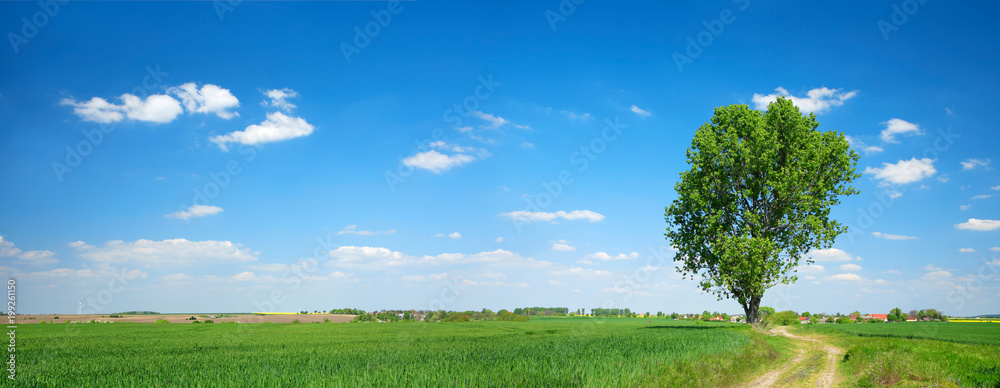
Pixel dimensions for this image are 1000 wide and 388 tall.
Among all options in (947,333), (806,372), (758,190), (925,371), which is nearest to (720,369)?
(806,372)

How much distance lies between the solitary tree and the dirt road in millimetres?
8696

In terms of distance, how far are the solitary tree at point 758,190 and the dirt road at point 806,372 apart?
28.5ft

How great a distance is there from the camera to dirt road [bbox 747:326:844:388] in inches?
531

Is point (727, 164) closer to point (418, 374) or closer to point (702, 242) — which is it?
point (702, 242)

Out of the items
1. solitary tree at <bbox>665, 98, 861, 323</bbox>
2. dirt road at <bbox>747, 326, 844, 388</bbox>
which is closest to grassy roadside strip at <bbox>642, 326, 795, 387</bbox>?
dirt road at <bbox>747, 326, 844, 388</bbox>

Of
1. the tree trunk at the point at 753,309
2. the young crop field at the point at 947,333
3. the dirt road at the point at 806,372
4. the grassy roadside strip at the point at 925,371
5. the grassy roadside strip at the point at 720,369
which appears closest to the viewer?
the grassy roadside strip at the point at 720,369

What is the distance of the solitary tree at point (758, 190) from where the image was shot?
2989 cm

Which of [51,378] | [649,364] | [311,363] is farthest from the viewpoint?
[311,363]

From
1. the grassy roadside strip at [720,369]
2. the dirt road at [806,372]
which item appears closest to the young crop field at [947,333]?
the dirt road at [806,372]

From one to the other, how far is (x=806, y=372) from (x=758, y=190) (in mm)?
18770

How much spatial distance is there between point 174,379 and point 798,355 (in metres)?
23.3

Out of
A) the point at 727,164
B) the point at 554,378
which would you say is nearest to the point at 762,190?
the point at 727,164

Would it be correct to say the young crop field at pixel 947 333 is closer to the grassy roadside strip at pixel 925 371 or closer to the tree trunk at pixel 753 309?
the tree trunk at pixel 753 309

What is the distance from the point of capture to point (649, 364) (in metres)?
12.2
